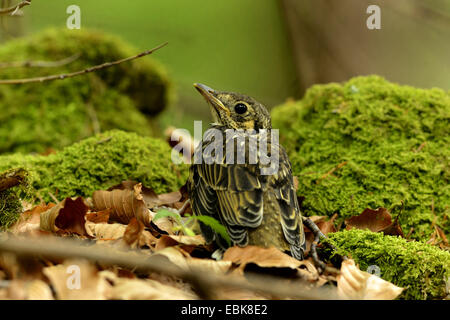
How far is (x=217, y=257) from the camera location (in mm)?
3090

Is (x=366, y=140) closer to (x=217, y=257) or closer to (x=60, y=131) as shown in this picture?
(x=217, y=257)

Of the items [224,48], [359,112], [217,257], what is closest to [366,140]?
[359,112]

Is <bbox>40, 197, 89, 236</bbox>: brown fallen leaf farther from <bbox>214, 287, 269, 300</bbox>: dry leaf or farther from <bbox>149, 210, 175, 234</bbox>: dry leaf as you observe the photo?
<bbox>214, 287, 269, 300</bbox>: dry leaf

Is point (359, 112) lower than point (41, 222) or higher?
higher

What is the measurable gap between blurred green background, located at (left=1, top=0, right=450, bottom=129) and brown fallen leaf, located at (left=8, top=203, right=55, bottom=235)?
520 centimetres

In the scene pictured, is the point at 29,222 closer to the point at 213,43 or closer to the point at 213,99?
the point at 213,99

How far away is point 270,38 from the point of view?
455 inches

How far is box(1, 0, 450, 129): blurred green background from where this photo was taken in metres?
9.16

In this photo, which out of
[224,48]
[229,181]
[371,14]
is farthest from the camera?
[224,48]

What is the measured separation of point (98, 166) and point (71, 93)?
2680 mm

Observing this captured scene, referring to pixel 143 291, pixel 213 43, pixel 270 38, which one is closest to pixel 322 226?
pixel 143 291

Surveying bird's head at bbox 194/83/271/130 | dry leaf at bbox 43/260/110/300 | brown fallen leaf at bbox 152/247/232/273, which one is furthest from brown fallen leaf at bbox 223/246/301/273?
bird's head at bbox 194/83/271/130
